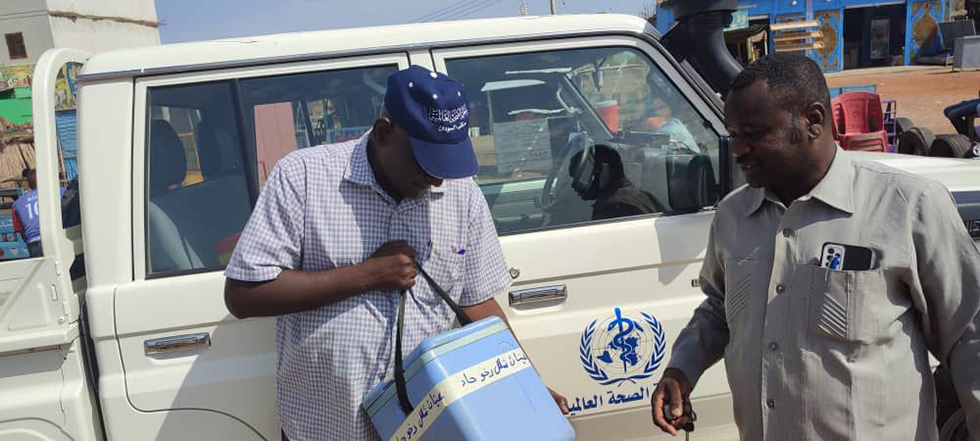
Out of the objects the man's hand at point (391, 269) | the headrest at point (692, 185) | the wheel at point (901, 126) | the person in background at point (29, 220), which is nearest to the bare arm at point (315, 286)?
Result: the man's hand at point (391, 269)

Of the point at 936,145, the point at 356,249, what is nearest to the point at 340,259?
the point at 356,249

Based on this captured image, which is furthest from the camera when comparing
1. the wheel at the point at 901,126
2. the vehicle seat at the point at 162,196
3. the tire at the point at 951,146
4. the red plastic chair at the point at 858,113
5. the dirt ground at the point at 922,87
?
the dirt ground at the point at 922,87

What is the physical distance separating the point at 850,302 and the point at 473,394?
81 centimetres

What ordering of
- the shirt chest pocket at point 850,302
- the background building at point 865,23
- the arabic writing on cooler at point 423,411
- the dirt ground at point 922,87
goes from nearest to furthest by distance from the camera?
1. the shirt chest pocket at point 850,302
2. the arabic writing on cooler at point 423,411
3. the dirt ground at point 922,87
4. the background building at point 865,23

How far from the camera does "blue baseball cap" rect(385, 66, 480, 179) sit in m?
1.57

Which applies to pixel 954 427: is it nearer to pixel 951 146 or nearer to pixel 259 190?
pixel 259 190

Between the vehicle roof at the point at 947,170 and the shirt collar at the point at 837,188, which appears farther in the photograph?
the vehicle roof at the point at 947,170

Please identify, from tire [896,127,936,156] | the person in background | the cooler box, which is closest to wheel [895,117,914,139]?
tire [896,127,936,156]

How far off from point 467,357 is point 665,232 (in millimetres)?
1167

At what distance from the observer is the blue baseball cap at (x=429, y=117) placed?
157 centimetres

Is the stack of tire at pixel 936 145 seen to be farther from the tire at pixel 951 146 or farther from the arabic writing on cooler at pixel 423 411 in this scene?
the arabic writing on cooler at pixel 423 411

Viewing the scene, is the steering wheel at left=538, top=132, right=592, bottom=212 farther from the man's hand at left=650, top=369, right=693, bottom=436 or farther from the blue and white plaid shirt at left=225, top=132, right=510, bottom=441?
the man's hand at left=650, top=369, right=693, bottom=436

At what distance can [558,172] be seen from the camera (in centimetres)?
257

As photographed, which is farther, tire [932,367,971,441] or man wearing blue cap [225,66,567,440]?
tire [932,367,971,441]
